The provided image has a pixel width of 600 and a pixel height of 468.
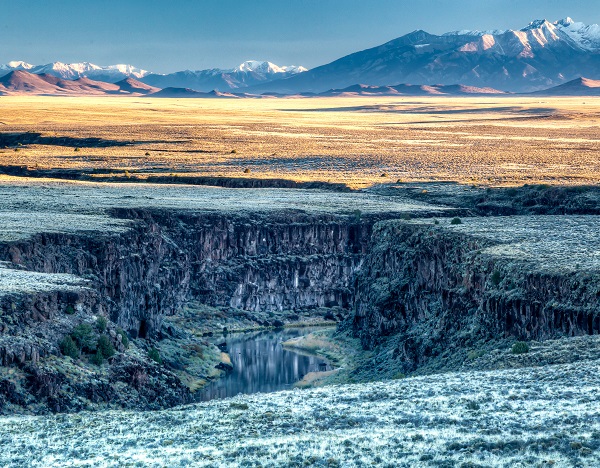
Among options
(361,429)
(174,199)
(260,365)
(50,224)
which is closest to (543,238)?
(260,365)

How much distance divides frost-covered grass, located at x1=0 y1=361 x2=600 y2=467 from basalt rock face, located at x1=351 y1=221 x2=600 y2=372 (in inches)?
335

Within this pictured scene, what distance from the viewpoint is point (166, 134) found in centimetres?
15150

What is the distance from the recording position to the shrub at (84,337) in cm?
3788

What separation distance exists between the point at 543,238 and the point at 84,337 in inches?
882

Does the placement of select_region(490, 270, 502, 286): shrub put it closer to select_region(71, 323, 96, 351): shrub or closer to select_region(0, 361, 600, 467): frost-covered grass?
select_region(0, 361, 600, 467): frost-covered grass

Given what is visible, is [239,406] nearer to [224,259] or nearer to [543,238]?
[543,238]

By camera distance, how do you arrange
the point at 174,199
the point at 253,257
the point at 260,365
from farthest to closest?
the point at 174,199
the point at 253,257
the point at 260,365

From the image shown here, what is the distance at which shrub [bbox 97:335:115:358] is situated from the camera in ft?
126

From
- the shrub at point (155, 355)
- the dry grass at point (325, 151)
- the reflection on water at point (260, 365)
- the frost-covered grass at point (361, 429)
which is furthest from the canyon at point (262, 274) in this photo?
the dry grass at point (325, 151)

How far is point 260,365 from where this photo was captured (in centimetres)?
5434

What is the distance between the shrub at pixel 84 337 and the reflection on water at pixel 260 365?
9359 millimetres

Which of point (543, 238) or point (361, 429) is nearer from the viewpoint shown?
point (361, 429)

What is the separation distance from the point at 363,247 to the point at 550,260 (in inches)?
1102

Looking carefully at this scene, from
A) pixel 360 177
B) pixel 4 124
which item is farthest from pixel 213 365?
pixel 4 124
